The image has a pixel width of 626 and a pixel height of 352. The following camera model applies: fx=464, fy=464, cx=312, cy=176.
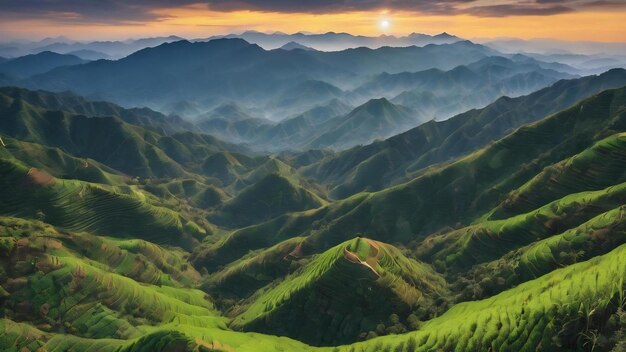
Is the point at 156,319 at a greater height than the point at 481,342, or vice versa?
the point at 481,342

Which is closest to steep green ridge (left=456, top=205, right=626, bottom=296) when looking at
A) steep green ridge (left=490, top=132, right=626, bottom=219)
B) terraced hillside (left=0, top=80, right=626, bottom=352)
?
terraced hillside (left=0, top=80, right=626, bottom=352)

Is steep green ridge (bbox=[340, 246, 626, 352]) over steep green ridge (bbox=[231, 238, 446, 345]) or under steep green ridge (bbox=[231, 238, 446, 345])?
over

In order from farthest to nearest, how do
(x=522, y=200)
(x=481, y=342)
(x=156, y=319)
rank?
(x=522, y=200), (x=156, y=319), (x=481, y=342)

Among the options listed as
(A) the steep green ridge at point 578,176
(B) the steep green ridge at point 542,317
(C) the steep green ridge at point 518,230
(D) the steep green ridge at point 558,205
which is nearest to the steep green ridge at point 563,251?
(B) the steep green ridge at point 542,317

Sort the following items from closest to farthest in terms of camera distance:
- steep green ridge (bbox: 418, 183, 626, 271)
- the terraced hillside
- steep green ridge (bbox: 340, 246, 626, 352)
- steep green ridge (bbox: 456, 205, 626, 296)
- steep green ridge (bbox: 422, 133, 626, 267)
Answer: steep green ridge (bbox: 340, 246, 626, 352), the terraced hillside, steep green ridge (bbox: 456, 205, 626, 296), steep green ridge (bbox: 418, 183, 626, 271), steep green ridge (bbox: 422, 133, 626, 267)

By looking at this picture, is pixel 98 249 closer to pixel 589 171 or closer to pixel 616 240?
pixel 616 240

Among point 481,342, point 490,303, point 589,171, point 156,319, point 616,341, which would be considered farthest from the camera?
point 589,171

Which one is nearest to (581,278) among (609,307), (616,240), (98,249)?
(609,307)

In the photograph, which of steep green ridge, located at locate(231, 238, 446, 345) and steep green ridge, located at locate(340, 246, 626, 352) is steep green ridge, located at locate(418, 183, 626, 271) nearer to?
steep green ridge, located at locate(231, 238, 446, 345)

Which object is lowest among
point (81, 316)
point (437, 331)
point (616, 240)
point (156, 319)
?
point (156, 319)

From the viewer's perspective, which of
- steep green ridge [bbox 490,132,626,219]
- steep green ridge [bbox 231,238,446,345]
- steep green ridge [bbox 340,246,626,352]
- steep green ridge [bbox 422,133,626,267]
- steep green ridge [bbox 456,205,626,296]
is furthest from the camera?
steep green ridge [bbox 490,132,626,219]
